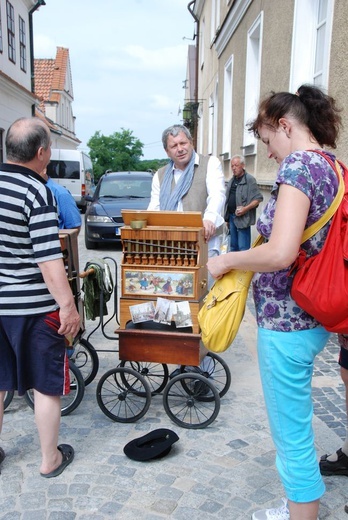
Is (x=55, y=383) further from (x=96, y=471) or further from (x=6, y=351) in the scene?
(x=96, y=471)

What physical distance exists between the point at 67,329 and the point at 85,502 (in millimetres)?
859

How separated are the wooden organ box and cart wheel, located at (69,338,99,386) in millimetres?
822

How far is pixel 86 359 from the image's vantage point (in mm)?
4082

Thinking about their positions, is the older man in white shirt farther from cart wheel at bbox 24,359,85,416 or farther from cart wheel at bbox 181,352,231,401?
cart wheel at bbox 24,359,85,416

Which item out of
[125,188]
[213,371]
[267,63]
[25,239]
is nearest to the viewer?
[25,239]

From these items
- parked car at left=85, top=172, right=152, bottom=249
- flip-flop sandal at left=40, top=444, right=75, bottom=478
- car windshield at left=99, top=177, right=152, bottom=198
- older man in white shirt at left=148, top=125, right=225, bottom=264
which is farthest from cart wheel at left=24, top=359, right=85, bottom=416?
car windshield at left=99, top=177, right=152, bottom=198

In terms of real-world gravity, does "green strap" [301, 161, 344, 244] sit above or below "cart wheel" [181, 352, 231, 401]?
above

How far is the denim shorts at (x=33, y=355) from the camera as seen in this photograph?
2.53 meters

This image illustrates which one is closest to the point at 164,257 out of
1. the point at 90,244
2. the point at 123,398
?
the point at 123,398

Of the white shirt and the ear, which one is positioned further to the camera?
the white shirt

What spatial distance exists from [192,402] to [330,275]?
1861 mm

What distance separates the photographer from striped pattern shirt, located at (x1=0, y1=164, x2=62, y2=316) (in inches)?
93.2

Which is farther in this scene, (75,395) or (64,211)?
(64,211)

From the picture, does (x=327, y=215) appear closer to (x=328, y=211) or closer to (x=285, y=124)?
(x=328, y=211)
